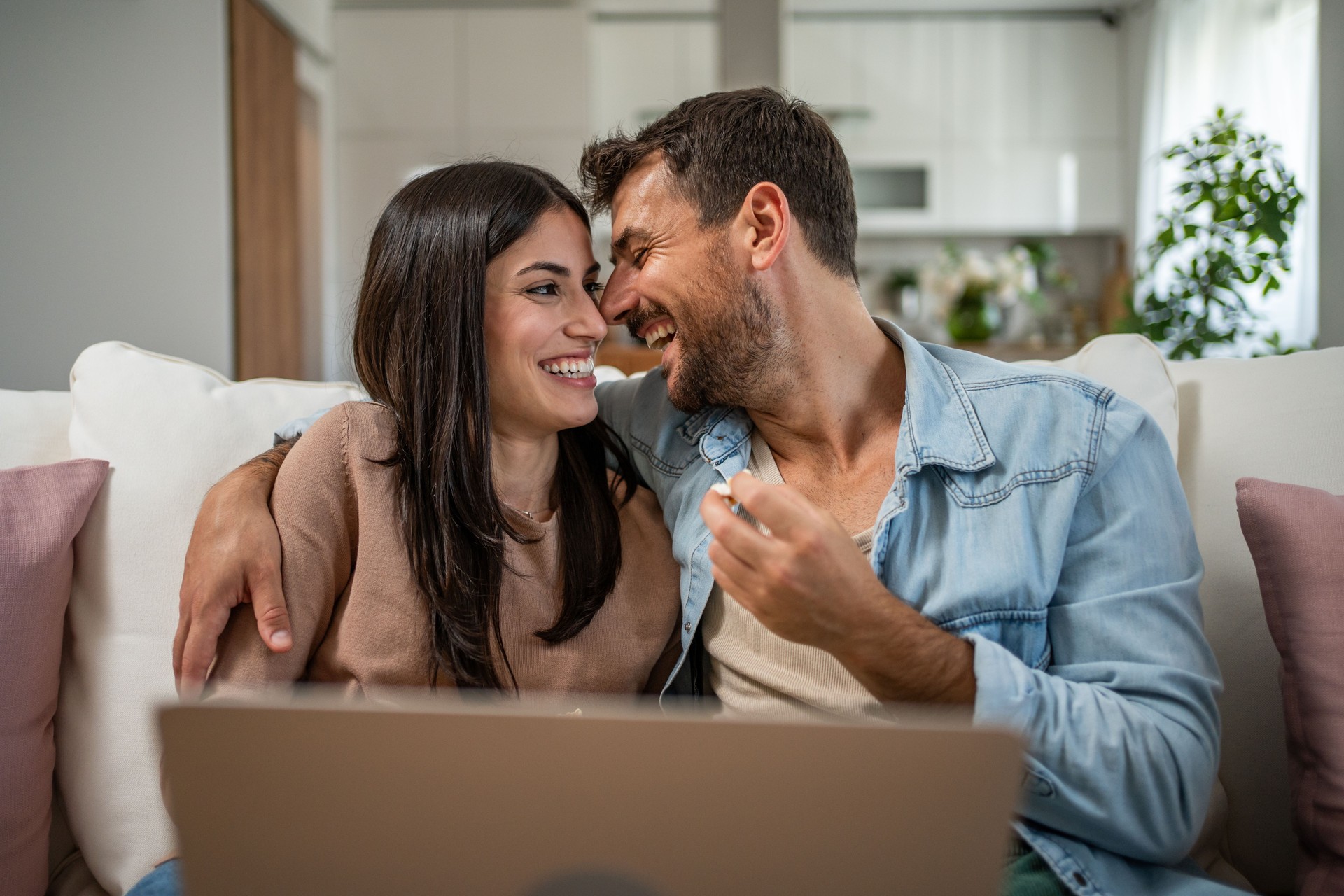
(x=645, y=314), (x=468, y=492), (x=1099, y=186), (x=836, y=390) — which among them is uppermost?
(x=1099, y=186)

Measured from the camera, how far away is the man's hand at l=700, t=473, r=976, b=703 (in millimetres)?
825

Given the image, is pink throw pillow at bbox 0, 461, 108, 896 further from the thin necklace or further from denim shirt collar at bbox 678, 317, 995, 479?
denim shirt collar at bbox 678, 317, 995, 479

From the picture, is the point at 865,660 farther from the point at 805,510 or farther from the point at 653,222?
the point at 653,222

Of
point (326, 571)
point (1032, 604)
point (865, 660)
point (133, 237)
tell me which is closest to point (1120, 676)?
point (1032, 604)

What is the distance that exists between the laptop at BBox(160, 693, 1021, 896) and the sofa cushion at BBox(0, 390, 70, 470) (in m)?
0.91

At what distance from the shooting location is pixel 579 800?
51 cm

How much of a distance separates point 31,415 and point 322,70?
3719 millimetres

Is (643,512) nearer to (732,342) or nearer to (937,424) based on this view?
(732,342)

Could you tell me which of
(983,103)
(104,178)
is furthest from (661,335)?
(983,103)

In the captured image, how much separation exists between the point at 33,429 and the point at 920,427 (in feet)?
3.72

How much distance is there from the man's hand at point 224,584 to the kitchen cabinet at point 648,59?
4.49m

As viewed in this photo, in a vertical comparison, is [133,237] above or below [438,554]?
above

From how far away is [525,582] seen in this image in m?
1.19

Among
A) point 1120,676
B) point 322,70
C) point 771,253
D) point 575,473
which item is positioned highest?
point 322,70
